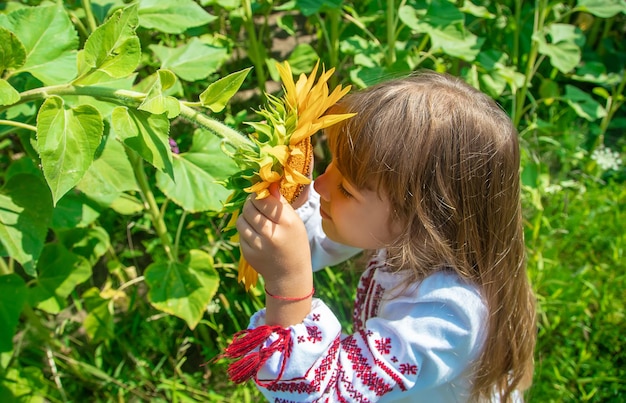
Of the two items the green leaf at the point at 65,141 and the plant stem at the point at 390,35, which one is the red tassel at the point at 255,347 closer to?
the green leaf at the point at 65,141

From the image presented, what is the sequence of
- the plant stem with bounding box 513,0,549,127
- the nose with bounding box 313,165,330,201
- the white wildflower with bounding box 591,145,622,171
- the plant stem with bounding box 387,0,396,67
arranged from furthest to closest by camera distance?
the white wildflower with bounding box 591,145,622,171, the plant stem with bounding box 513,0,549,127, the plant stem with bounding box 387,0,396,67, the nose with bounding box 313,165,330,201

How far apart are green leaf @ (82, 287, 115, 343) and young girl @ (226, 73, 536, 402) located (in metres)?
0.65

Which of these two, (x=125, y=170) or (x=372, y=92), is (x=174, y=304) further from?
(x=372, y=92)

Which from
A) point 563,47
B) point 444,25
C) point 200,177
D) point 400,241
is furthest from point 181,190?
point 563,47

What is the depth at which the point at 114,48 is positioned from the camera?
0.79m

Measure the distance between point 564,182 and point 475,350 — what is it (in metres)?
1.02

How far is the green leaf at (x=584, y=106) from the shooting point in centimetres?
186

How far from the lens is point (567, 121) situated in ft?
6.64

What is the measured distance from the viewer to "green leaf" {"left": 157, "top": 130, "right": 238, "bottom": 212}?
44.8 inches

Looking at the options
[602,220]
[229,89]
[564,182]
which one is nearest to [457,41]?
[564,182]

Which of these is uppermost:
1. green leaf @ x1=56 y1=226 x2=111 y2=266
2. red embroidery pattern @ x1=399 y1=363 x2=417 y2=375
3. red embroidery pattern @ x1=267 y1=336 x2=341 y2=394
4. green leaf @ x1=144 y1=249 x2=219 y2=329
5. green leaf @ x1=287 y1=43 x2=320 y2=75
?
green leaf @ x1=287 y1=43 x2=320 y2=75

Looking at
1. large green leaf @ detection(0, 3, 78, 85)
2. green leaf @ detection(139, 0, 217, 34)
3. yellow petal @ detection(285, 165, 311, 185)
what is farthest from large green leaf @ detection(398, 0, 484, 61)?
yellow petal @ detection(285, 165, 311, 185)

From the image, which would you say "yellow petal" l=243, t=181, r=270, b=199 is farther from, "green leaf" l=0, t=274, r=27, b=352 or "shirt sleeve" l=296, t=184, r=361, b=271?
"green leaf" l=0, t=274, r=27, b=352

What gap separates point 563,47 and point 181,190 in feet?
4.05
